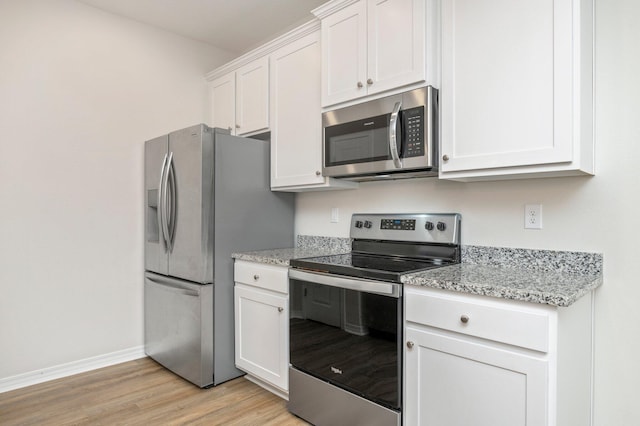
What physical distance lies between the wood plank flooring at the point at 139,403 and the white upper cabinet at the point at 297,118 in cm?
138

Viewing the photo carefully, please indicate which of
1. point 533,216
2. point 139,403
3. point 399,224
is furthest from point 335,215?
point 139,403

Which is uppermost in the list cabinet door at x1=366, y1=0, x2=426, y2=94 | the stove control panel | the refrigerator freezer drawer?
cabinet door at x1=366, y1=0, x2=426, y2=94

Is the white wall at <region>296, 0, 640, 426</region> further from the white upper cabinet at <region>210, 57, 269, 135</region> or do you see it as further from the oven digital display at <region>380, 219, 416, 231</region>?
the white upper cabinet at <region>210, 57, 269, 135</region>

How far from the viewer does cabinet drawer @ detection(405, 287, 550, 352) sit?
1324 mm

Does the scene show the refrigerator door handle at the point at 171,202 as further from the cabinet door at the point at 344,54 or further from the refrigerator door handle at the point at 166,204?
the cabinet door at the point at 344,54

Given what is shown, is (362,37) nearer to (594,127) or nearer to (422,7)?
(422,7)

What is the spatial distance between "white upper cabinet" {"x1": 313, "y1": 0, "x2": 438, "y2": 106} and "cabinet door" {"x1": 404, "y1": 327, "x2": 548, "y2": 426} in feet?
4.06

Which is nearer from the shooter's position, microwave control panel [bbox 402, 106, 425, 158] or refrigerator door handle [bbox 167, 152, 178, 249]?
microwave control panel [bbox 402, 106, 425, 158]

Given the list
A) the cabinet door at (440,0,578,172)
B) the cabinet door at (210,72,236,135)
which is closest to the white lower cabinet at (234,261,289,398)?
the cabinet door at (440,0,578,172)

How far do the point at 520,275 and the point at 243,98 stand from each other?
235cm

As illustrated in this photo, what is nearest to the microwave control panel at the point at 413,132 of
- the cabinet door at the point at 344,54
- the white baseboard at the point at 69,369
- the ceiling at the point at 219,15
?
the cabinet door at the point at 344,54

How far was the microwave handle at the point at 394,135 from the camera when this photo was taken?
196 cm

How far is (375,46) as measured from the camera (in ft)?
6.89

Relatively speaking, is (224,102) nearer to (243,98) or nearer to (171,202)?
(243,98)
